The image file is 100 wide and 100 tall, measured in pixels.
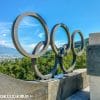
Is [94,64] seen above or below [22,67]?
above

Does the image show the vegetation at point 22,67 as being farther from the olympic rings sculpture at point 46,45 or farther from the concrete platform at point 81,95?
the concrete platform at point 81,95

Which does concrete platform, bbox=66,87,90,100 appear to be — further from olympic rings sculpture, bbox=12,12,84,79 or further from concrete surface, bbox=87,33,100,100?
olympic rings sculpture, bbox=12,12,84,79

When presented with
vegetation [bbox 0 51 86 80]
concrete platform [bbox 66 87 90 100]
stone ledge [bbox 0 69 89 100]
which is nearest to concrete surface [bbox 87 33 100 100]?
concrete platform [bbox 66 87 90 100]

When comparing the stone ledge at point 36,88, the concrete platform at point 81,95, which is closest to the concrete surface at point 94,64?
the concrete platform at point 81,95

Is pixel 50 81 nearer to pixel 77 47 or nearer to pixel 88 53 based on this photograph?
pixel 88 53

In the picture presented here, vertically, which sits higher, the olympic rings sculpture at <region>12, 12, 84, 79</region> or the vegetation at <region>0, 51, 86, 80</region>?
the olympic rings sculpture at <region>12, 12, 84, 79</region>

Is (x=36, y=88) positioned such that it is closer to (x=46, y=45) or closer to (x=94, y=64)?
(x=46, y=45)

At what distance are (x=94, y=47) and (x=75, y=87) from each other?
5.05 ft

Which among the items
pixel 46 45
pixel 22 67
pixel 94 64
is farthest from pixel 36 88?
pixel 22 67

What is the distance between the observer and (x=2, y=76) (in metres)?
5.53

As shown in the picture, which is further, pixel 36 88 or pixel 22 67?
pixel 22 67

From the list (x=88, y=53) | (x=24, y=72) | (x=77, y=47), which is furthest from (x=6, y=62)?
(x=88, y=53)

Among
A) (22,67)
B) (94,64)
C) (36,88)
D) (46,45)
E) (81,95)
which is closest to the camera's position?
(36,88)

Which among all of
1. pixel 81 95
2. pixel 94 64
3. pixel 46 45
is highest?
pixel 46 45
